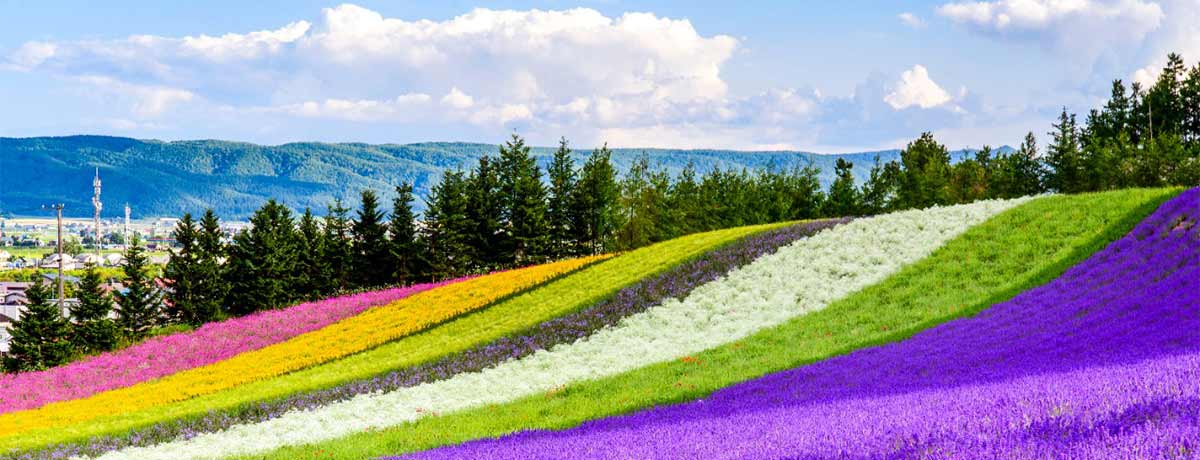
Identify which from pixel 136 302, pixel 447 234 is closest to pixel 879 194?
pixel 447 234

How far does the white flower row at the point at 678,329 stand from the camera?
24.2m

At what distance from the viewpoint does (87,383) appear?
163ft

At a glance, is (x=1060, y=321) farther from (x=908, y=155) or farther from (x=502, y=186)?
(x=908, y=155)

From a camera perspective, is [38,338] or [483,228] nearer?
[38,338]

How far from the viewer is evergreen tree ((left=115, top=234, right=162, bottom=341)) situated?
6970 centimetres

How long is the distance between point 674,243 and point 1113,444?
47.9 metres

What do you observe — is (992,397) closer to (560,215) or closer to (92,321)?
(92,321)

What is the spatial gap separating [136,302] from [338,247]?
2039cm

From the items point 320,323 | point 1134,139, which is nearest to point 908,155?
point 1134,139

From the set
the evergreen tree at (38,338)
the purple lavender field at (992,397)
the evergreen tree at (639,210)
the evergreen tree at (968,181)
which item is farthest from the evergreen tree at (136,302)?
the evergreen tree at (968,181)

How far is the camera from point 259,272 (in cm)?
7725

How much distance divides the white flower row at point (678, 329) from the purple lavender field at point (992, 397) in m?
8.89

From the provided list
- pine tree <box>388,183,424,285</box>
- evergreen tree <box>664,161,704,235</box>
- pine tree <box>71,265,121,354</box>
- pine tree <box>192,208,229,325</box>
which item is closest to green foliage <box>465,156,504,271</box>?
pine tree <box>388,183,424,285</box>

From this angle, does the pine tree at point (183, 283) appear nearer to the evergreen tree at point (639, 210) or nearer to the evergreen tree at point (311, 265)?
the evergreen tree at point (311, 265)
